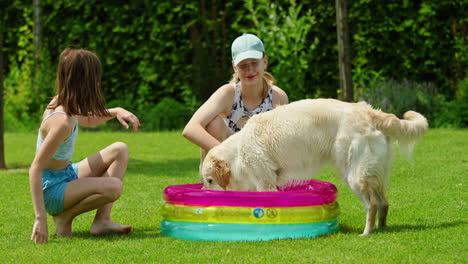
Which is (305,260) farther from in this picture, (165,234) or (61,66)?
(61,66)

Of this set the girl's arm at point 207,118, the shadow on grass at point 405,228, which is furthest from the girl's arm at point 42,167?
the shadow on grass at point 405,228

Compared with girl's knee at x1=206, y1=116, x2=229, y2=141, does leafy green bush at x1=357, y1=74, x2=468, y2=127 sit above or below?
below

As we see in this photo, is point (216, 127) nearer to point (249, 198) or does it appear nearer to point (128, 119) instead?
point (128, 119)

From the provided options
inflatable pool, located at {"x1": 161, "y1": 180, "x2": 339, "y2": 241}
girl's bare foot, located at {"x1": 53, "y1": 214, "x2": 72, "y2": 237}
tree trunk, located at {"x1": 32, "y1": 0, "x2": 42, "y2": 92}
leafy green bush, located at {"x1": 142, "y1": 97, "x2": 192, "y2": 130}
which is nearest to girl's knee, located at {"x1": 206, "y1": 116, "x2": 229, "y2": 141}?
inflatable pool, located at {"x1": 161, "y1": 180, "x2": 339, "y2": 241}

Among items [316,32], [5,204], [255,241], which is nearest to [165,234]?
[255,241]

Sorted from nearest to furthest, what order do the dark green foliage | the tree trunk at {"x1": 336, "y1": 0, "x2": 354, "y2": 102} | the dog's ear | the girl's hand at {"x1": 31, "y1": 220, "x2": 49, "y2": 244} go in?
the girl's hand at {"x1": 31, "y1": 220, "x2": 49, "y2": 244}, the dog's ear, the tree trunk at {"x1": 336, "y1": 0, "x2": 354, "y2": 102}, the dark green foliage

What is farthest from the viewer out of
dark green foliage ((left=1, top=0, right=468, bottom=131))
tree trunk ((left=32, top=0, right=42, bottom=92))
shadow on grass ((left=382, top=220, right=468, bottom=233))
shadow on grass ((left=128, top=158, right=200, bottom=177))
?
tree trunk ((left=32, top=0, right=42, bottom=92))

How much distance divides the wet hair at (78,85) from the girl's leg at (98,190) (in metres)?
0.41

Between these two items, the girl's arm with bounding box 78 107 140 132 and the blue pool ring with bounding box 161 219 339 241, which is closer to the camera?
the blue pool ring with bounding box 161 219 339 241

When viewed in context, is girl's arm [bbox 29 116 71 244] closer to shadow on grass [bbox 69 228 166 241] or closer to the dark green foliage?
shadow on grass [bbox 69 228 166 241]

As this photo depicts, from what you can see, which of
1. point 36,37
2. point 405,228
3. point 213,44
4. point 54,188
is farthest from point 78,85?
point 36,37

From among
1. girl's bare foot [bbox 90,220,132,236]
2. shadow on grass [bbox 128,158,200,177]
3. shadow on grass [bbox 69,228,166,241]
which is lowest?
shadow on grass [bbox 128,158,200,177]

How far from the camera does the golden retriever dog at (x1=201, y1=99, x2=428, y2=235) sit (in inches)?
177

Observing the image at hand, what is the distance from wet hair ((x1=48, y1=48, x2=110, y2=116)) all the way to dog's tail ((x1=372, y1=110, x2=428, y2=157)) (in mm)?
1859
